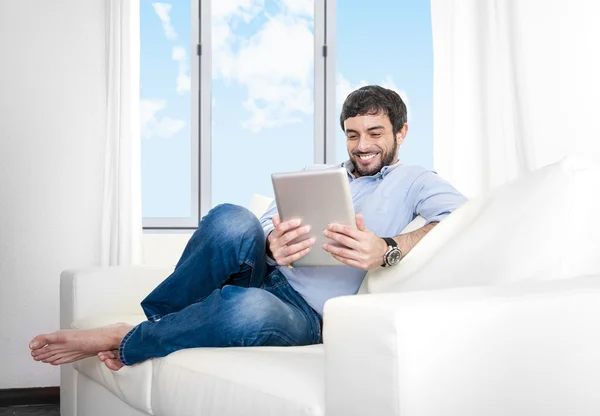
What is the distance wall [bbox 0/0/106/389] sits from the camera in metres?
3.39

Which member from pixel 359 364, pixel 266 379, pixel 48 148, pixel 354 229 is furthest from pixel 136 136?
pixel 359 364

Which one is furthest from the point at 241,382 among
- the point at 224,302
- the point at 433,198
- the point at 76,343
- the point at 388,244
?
the point at 433,198

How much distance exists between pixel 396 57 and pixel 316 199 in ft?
11.0

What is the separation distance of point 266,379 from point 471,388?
431 millimetres

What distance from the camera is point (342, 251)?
66.5 inches

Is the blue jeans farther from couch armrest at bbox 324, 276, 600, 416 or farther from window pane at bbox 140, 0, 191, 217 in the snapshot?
window pane at bbox 140, 0, 191, 217

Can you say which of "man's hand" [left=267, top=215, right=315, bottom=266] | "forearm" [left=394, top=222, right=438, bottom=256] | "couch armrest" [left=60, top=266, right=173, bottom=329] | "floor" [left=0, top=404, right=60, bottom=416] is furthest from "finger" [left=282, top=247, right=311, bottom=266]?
"floor" [left=0, top=404, right=60, bottom=416]

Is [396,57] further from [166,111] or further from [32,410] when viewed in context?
[32,410]

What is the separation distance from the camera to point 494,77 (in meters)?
3.26

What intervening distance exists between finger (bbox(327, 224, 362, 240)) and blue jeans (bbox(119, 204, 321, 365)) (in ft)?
0.73

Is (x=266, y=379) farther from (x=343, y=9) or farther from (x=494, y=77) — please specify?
(x=343, y=9)

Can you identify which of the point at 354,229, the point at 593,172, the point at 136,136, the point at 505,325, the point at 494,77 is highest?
the point at 494,77

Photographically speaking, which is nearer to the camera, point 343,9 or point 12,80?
point 12,80

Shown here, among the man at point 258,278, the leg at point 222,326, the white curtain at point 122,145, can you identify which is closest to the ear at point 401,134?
the man at point 258,278
